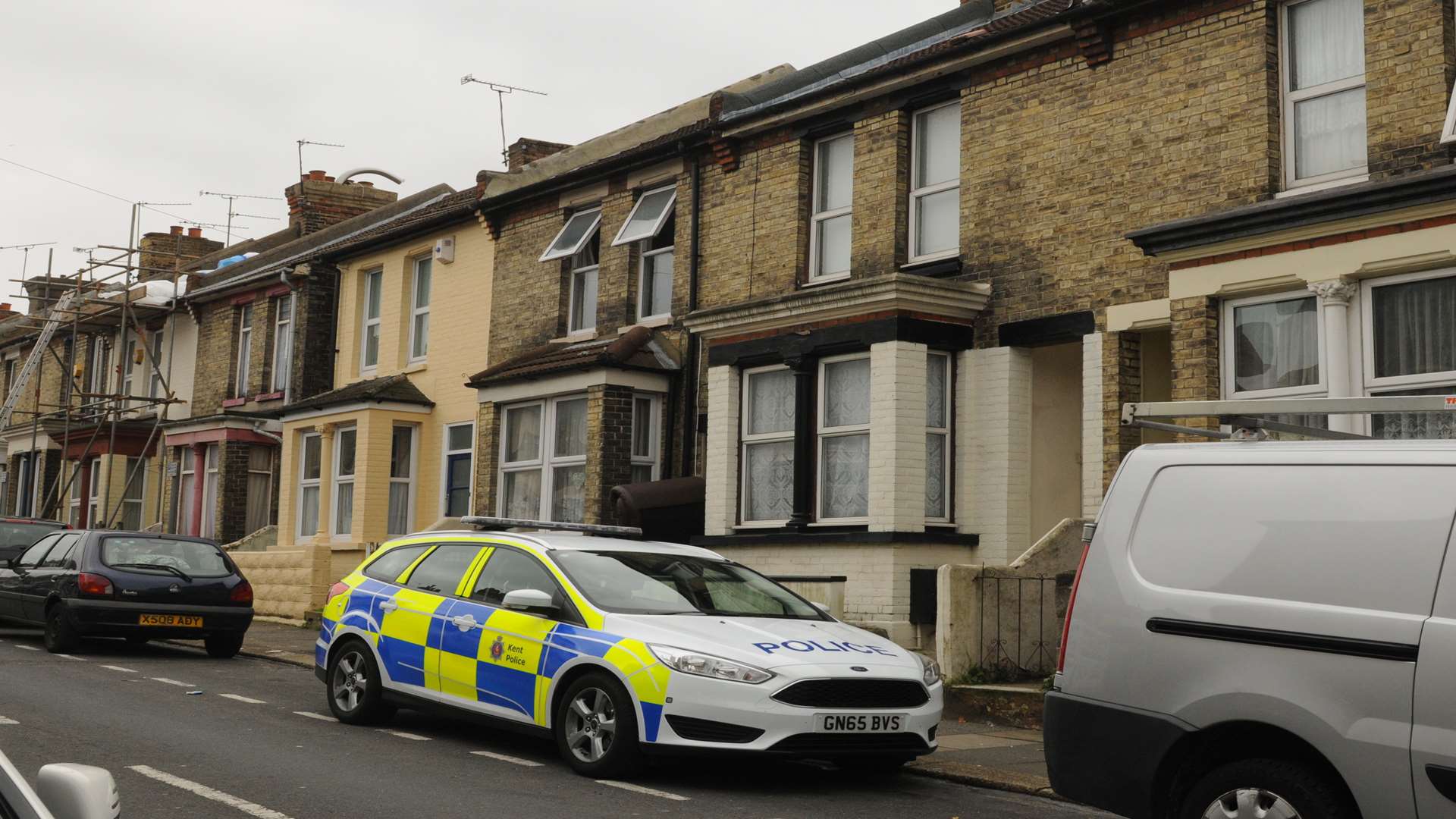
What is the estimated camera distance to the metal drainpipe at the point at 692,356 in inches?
730

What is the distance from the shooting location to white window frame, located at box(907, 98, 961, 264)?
51.6ft

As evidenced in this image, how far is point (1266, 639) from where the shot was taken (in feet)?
18.8

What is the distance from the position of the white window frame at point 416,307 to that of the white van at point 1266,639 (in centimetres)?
1869

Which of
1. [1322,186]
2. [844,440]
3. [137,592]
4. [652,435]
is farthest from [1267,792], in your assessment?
[652,435]

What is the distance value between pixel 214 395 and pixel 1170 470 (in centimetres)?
2654

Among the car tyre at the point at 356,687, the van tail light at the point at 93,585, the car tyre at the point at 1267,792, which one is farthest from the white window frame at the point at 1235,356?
the van tail light at the point at 93,585

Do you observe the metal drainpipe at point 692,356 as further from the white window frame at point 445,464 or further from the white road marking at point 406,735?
the white road marking at point 406,735

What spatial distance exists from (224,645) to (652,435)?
19.1 ft

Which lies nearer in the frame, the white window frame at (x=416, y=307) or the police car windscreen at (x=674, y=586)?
the police car windscreen at (x=674, y=586)

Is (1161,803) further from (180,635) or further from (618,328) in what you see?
(618,328)

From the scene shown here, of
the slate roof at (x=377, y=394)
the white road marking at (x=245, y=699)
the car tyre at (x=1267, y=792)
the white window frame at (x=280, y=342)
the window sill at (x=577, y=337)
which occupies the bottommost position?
the white road marking at (x=245, y=699)

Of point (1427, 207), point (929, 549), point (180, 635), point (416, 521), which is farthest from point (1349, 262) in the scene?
point (416, 521)

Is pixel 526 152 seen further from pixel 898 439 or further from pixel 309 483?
pixel 898 439

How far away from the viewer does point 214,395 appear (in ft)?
98.1
